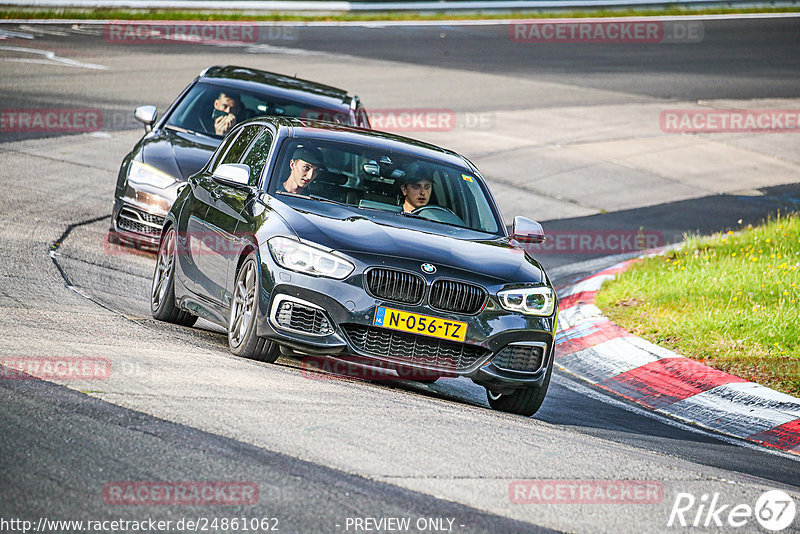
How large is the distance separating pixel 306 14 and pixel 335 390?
94.3ft

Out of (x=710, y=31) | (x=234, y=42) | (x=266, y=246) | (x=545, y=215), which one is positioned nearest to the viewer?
(x=266, y=246)

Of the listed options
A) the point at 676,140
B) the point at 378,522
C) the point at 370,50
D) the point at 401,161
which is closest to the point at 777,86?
the point at 676,140

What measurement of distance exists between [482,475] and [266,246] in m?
2.61

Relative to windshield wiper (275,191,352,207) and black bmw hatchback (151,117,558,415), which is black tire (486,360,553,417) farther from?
windshield wiper (275,191,352,207)

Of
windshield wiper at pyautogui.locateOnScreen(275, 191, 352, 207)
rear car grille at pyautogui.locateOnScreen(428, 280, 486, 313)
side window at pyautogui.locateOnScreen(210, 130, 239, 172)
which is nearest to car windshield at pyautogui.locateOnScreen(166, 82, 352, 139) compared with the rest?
side window at pyautogui.locateOnScreen(210, 130, 239, 172)

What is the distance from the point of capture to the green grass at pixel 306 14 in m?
30.4

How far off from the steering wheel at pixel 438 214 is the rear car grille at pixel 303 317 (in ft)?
4.82

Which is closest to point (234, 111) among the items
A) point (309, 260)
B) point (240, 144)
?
point (240, 144)

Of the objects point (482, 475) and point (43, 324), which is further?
point (43, 324)

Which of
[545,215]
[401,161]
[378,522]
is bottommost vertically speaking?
[545,215]

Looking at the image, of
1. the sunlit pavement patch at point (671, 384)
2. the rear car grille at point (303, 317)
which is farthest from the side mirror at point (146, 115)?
the rear car grille at point (303, 317)

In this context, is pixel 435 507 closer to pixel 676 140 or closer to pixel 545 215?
pixel 545 215

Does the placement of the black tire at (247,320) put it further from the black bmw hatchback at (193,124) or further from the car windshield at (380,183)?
Answer: the black bmw hatchback at (193,124)

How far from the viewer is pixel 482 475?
228 inches
